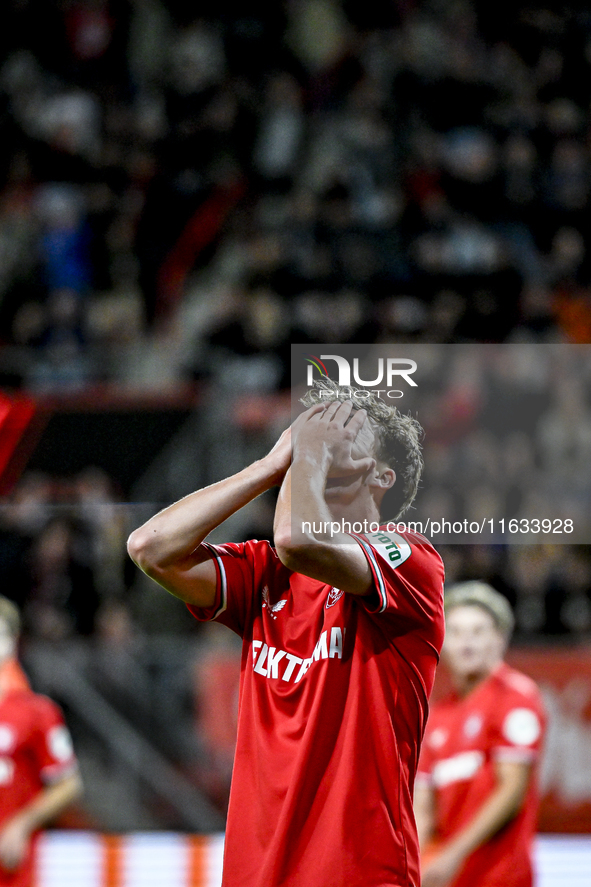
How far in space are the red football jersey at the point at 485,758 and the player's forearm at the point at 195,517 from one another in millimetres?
2390

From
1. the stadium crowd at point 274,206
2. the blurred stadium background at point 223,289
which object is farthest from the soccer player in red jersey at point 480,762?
the stadium crowd at point 274,206

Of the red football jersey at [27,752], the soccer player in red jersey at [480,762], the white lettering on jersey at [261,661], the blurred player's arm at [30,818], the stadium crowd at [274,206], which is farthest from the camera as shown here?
the stadium crowd at [274,206]

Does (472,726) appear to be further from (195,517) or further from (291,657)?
(195,517)

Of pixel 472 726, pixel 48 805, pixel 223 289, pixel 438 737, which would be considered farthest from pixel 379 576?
pixel 223 289

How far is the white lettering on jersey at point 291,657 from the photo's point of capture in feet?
8.75

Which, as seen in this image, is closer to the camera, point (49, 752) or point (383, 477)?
point (383, 477)

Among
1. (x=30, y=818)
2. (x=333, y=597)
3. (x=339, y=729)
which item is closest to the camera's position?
(x=339, y=729)

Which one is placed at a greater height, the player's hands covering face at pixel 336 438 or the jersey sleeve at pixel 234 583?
the player's hands covering face at pixel 336 438

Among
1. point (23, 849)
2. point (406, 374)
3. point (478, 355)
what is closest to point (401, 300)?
point (478, 355)

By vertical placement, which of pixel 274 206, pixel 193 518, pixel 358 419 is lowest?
pixel 193 518

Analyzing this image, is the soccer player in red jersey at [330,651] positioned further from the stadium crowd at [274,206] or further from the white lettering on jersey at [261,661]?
the stadium crowd at [274,206]

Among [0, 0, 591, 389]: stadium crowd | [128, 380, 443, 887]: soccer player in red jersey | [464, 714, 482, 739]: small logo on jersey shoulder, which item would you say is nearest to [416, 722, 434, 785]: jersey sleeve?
[464, 714, 482, 739]: small logo on jersey shoulder

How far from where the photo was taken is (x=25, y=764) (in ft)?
18.9

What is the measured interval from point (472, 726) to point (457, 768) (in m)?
0.19
